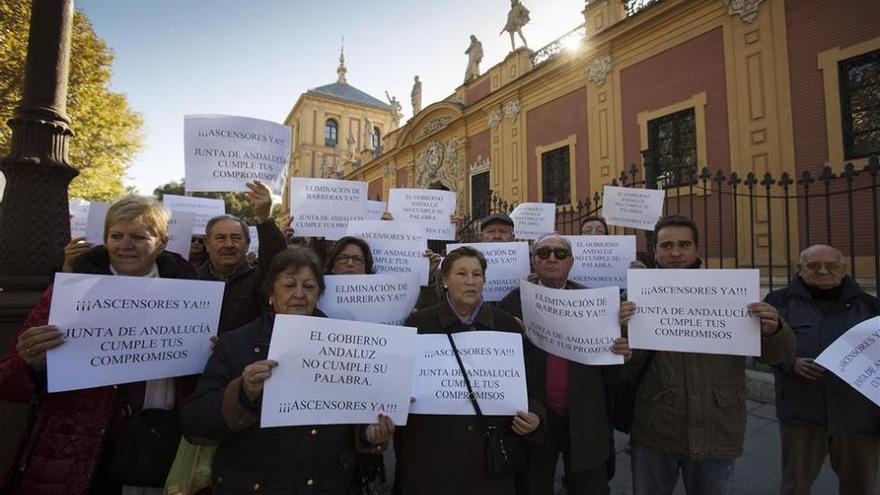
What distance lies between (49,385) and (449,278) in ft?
5.85

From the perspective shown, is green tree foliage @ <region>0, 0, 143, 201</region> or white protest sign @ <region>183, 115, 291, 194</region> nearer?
white protest sign @ <region>183, 115, 291, 194</region>

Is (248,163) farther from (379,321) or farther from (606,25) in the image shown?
(606,25)

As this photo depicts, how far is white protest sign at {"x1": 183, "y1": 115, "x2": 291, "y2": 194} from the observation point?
3.15 meters

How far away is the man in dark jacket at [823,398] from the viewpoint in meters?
2.81

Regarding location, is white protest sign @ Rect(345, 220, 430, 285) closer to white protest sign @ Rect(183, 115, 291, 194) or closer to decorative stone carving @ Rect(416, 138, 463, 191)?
white protest sign @ Rect(183, 115, 291, 194)

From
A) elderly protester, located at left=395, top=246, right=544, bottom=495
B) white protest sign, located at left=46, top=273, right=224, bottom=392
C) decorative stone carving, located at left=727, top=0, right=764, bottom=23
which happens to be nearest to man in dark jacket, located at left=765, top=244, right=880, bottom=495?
elderly protester, located at left=395, top=246, right=544, bottom=495

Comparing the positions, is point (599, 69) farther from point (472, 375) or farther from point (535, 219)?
point (472, 375)

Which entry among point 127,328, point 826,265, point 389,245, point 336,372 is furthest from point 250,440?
point 826,265

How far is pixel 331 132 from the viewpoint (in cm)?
4269

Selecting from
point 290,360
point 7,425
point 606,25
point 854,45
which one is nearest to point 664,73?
point 606,25

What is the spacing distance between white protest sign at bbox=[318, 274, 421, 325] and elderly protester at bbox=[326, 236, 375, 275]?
1.03 feet

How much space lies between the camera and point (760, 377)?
548 centimetres

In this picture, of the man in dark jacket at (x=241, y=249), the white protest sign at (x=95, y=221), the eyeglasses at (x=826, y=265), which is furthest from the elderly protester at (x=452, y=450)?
the white protest sign at (x=95, y=221)

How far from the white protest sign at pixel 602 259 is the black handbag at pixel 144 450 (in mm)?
2932
